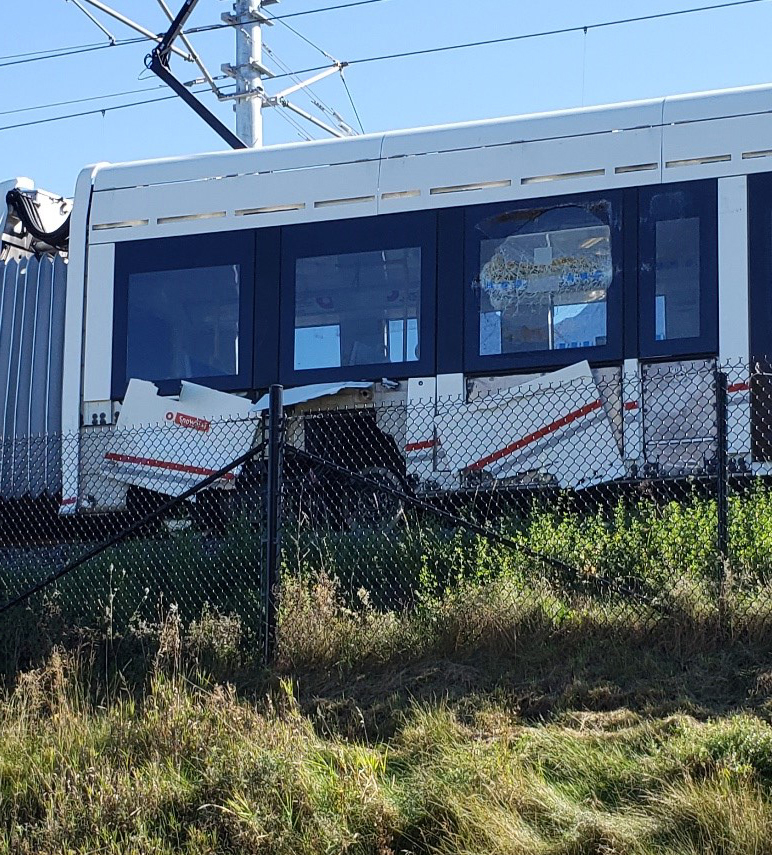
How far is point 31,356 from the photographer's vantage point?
38.6 feet

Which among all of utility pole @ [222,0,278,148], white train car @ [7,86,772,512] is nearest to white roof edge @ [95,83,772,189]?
white train car @ [7,86,772,512]

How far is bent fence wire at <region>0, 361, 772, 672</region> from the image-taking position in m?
7.51

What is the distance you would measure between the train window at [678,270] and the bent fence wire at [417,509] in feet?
0.71

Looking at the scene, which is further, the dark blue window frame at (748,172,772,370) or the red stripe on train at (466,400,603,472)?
the red stripe on train at (466,400,603,472)

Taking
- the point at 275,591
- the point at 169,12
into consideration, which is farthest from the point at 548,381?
the point at 169,12

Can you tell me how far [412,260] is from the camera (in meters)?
10.8

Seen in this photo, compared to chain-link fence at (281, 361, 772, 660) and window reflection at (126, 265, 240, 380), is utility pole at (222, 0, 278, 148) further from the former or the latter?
chain-link fence at (281, 361, 772, 660)

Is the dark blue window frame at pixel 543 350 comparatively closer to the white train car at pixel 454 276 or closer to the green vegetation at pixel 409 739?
the white train car at pixel 454 276

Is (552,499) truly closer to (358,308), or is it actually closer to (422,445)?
(422,445)

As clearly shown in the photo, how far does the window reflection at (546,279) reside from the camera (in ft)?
33.9

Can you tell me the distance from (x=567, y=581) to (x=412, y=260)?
13.3ft

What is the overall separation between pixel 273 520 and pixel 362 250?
3842 mm

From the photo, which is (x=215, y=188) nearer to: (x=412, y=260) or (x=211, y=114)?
(x=412, y=260)

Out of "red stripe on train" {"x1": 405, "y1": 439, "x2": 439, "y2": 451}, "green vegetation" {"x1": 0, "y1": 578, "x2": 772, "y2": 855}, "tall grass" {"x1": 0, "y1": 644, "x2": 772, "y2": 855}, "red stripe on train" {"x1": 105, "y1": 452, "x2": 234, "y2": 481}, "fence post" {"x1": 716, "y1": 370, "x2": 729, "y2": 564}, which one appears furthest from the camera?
"red stripe on train" {"x1": 105, "y1": 452, "x2": 234, "y2": 481}
